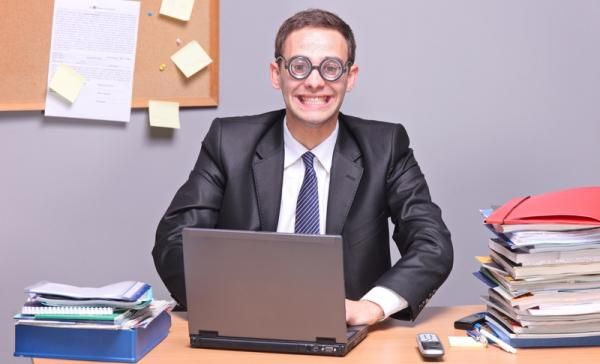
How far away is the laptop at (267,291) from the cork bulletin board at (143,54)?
4.29 ft

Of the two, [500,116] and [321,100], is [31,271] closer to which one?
[321,100]

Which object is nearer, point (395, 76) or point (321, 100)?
point (321, 100)

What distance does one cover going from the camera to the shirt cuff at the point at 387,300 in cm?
197

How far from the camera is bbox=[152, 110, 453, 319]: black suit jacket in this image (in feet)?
7.71

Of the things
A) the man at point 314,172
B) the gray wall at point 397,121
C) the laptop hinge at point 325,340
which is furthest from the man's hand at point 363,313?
the gray wall at point 397,121

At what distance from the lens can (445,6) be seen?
10.00 feet

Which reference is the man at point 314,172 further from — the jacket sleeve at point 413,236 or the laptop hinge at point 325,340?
the laptop hinge at point 325,340

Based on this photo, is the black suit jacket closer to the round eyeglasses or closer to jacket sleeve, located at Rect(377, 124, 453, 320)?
jacket sleeve, located at Rect(377, 124, 453, 320)

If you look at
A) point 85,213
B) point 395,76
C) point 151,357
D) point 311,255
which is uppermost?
point 395,76

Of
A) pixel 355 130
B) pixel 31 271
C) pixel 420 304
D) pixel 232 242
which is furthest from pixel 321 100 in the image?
pixel 31 271

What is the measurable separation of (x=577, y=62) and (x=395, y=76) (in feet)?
2.05

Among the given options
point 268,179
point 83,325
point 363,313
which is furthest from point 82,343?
point 268,179

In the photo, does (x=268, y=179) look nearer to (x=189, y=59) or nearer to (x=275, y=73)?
(x=275, y=73)

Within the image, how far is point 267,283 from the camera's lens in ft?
5.52
